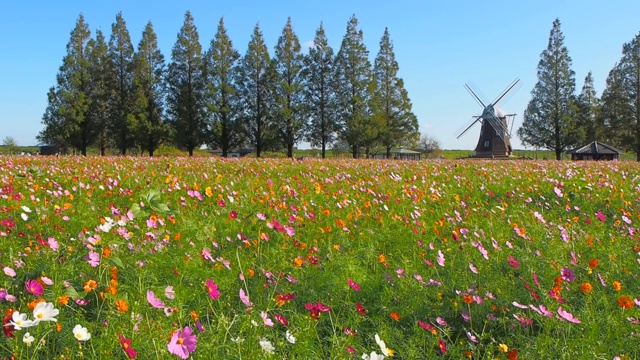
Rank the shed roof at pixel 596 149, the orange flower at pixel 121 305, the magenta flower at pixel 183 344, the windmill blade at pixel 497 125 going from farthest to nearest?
the windmill blade at pixel 497 125 < the shed roof at pixel 596 149 < the orange flower at pixel 121 305 < the magenta flower at pixel 183 344

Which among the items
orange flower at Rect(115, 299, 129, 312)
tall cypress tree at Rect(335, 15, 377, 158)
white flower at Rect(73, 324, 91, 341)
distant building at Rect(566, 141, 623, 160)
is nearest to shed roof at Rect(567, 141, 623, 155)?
distant building at Rect(566, 141, 623, 160)

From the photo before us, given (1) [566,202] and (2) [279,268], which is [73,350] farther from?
(1) [566,202]

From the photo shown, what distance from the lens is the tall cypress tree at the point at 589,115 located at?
42.4 metres

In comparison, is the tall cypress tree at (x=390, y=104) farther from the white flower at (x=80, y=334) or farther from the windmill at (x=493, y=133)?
the white flower at (x=80, y=334)

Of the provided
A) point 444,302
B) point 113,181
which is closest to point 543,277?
point 444,302

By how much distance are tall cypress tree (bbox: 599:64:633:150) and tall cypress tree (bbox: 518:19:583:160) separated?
2483 mm

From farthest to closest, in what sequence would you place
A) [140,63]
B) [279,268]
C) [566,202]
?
1. [140,63]
2. [566,202]
3. [279,268]

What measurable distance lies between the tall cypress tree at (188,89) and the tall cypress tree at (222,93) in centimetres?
91

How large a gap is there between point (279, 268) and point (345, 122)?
1462 inches

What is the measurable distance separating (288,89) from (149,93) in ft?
38.1

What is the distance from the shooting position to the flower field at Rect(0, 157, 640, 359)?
2.39 meters

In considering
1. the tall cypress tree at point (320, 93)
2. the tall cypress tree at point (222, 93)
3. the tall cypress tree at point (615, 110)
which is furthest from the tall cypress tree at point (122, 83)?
the tall cypress tree at point (615, 110)

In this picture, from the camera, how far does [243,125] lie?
39.6 m

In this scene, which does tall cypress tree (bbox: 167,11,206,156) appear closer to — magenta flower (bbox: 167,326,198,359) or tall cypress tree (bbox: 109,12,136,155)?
tall cypress tree (bbox: 109,12,136,155)
